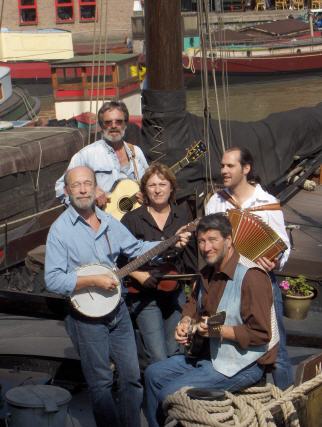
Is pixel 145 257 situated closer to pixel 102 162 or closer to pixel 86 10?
pixel 102 162

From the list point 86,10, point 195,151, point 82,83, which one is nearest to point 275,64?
point 86,10

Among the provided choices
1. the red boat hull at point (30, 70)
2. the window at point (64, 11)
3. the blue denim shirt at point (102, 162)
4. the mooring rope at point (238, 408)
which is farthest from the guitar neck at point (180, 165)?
the window at point (64, 11)

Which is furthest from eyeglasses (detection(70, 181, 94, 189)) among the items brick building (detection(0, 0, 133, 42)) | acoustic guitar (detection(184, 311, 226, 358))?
brick building (detection(0, 0, 133, 42))

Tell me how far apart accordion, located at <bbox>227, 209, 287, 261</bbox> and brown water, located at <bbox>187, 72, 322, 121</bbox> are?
2637 centimetres

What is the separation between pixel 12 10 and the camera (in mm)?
50594

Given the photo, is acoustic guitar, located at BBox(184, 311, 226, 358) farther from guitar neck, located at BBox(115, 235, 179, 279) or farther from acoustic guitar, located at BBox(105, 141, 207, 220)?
acoustic guitar, located at BBox(105, 141, 207, 220)

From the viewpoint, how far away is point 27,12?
51375 millimetres

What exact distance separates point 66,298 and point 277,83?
119ft

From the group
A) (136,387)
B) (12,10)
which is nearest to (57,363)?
(136,387)

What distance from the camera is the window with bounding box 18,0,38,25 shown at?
50719 mm

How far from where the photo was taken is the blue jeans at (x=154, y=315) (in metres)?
5.11

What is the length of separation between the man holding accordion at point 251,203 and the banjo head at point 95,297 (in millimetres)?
737

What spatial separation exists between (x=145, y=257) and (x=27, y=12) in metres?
48.3

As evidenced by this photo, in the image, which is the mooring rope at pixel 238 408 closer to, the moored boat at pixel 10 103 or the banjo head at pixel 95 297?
the banjo head at pixel 95 297
